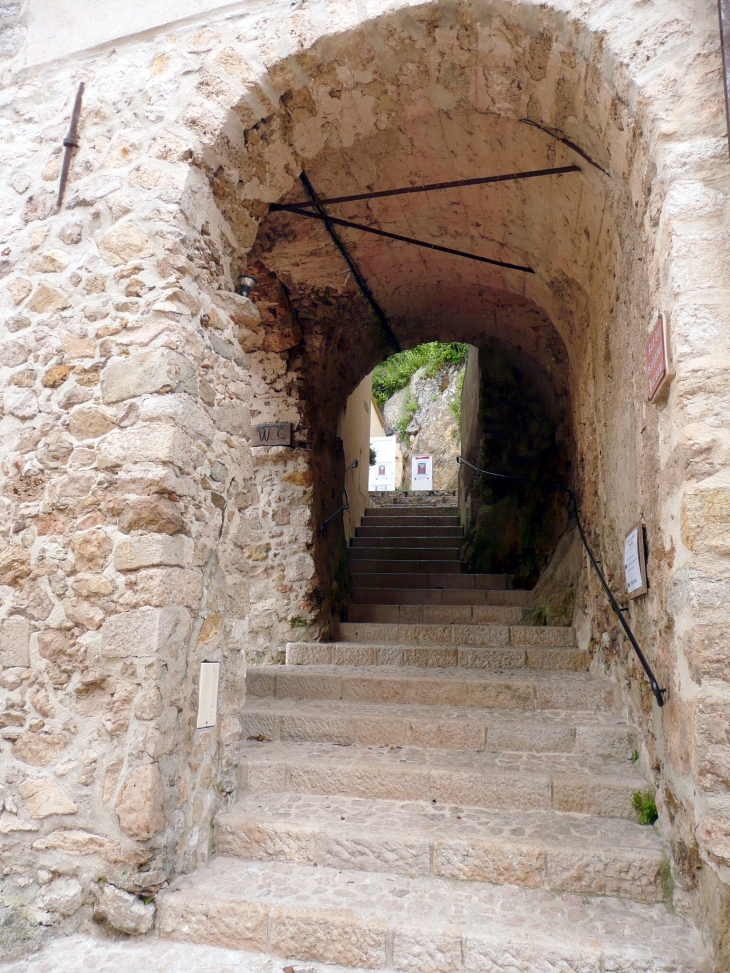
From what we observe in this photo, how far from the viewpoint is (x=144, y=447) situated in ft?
7.52

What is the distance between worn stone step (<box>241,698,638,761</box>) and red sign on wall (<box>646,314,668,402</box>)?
147cm

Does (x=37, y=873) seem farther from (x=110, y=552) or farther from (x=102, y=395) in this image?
(x=102, y=395)

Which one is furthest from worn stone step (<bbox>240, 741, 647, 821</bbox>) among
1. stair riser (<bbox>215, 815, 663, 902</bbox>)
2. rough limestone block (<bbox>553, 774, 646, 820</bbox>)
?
stair riser (<bbox>215, 815, 663, 902</bbox>)

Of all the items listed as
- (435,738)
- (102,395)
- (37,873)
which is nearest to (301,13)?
(102,395)

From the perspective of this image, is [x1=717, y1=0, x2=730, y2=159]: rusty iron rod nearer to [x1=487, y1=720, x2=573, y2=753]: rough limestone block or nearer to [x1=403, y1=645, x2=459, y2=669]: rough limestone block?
[x1=487, y1=720, x2=573, y2=753]: rough limestone block

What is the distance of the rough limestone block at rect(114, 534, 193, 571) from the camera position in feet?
7.25

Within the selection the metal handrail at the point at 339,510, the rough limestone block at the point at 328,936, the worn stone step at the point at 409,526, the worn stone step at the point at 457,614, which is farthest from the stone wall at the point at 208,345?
the worn stone step at the point at 409,526

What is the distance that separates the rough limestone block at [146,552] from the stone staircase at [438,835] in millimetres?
1059

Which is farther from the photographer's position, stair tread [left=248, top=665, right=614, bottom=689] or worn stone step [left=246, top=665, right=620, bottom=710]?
stair tread [left=248, top=665, right=614, bottom=689]

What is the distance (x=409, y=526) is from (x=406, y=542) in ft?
1.69

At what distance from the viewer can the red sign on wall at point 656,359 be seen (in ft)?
6.57

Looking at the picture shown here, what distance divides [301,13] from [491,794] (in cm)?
311

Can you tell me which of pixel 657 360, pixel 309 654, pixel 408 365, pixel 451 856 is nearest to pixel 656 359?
pixel 657 360

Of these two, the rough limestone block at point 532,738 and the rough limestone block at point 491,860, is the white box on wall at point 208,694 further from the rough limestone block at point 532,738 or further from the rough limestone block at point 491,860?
the rough limestone block at point 532,738
